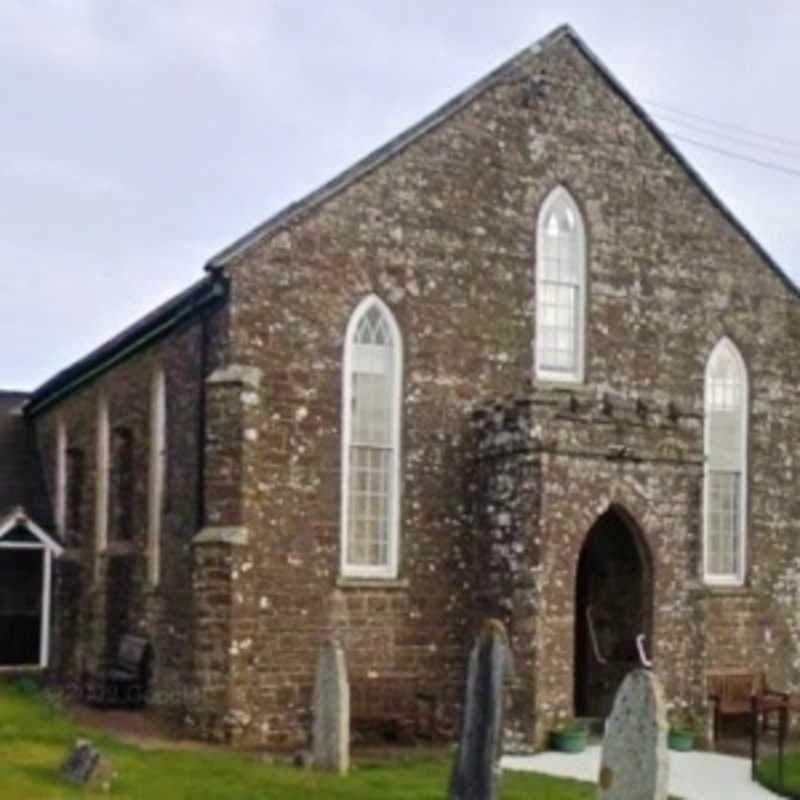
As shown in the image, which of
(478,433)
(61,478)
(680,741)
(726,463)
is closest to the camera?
(680,741)

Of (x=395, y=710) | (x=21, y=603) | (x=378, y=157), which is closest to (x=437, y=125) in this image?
(x=378, y=157)

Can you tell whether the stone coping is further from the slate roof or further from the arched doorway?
the slate roof

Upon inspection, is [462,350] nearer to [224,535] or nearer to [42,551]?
[224,535]

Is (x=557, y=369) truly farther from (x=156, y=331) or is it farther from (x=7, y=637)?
(x=7, y=637)

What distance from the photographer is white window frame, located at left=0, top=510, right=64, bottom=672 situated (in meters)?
29.8

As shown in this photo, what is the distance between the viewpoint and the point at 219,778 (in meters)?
16.1

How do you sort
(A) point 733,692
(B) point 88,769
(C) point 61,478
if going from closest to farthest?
(B) point 88,769
(A) point 733,692
(C) point 61,478

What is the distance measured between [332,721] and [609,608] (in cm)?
678

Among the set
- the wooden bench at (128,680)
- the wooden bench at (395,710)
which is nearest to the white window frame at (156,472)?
the wooden bench at (128,680)

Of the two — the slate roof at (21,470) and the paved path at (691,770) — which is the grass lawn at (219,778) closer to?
the paved path at (691,770)

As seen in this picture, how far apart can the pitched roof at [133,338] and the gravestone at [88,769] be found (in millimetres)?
7368

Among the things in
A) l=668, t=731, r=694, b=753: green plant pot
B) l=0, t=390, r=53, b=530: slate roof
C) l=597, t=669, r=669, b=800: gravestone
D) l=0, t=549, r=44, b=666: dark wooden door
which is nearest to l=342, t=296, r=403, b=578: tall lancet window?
l=668, t=731, r=694, b=753: green plant pot

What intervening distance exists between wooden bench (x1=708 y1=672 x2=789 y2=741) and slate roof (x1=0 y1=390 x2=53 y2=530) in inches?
583

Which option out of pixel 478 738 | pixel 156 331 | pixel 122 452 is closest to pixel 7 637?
pixel 122 452
